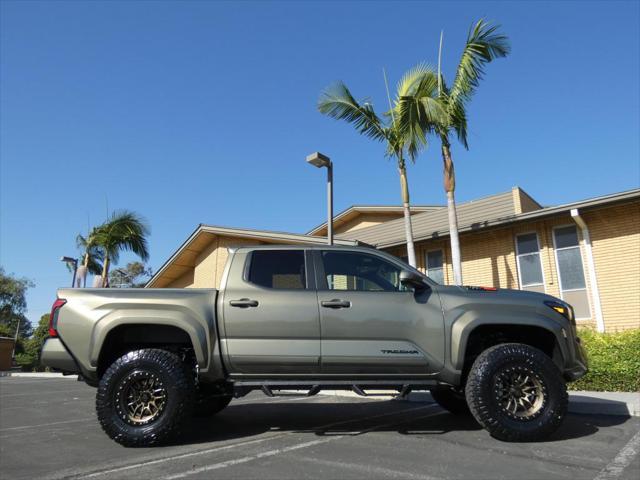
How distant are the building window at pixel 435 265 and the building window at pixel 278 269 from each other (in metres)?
10.9

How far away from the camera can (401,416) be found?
20.7 feet

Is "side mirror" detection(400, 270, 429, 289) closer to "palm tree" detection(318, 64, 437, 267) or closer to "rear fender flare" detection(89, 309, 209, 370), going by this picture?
"rear fender flare" detection(89, 309, 209, 370)

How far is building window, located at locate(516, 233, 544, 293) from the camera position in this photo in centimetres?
1328

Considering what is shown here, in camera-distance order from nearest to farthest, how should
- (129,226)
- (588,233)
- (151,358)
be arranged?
(151,358)
(588,233)
(129,226)

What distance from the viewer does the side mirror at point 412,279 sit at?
4770 mm

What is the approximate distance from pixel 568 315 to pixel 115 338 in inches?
198

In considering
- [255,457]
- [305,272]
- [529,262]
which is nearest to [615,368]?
[305,272]

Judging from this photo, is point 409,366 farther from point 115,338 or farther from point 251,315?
point 115,338

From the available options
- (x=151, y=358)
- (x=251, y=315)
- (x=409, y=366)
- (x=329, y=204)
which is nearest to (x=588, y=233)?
(x=329, y=204)

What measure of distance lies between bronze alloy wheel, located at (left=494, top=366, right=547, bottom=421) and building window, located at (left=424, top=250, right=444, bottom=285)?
1069cm

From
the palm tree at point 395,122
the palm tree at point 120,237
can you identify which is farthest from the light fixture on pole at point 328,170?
the palm tree at point 120,237

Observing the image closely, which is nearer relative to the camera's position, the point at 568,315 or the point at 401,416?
the point at 568,315

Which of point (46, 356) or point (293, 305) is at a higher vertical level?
point (293, 305)

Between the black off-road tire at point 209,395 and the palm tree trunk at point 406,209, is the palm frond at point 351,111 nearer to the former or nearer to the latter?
the palm tree trunk at point 406,209
